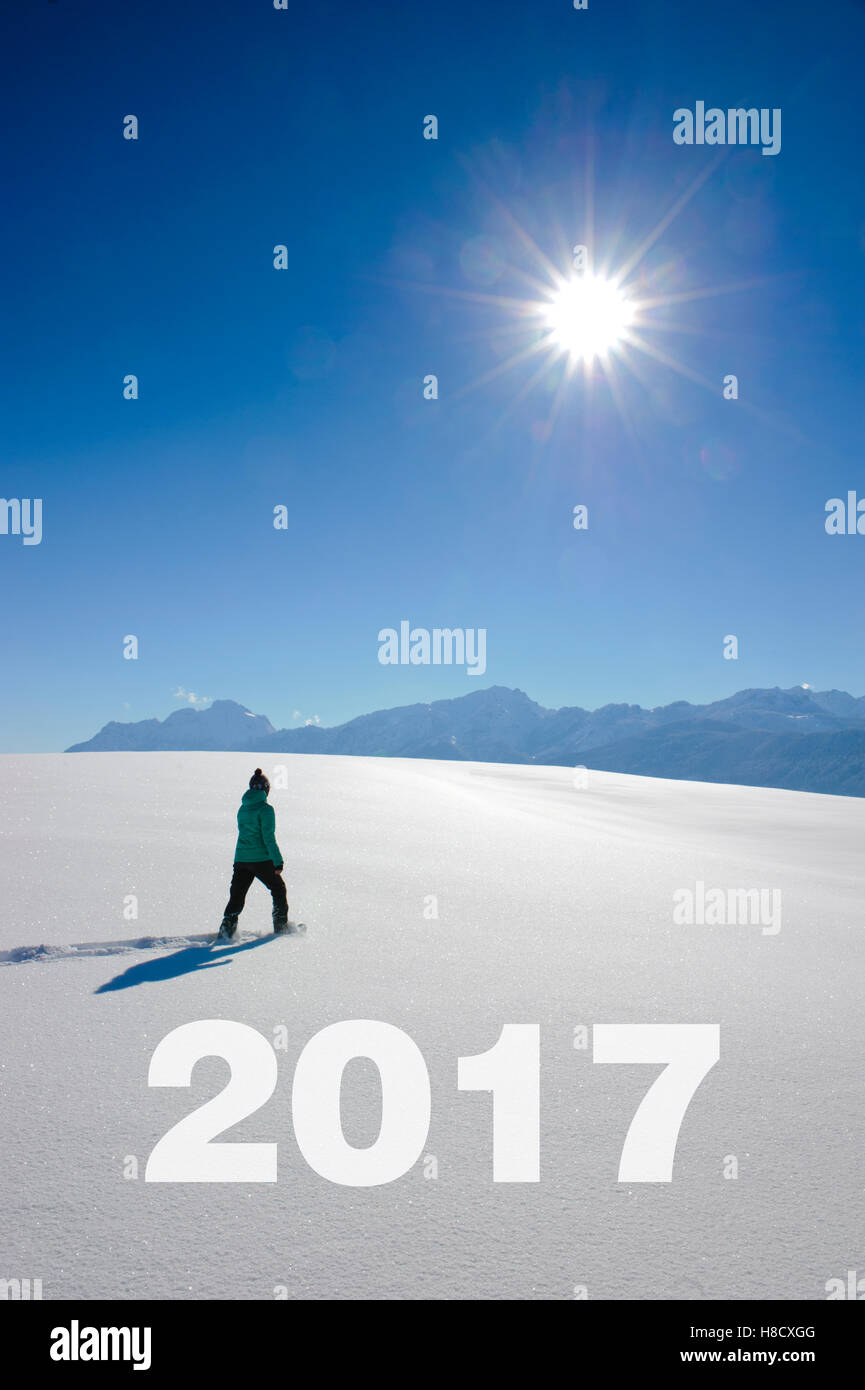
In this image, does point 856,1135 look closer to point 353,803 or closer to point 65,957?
point 65,957

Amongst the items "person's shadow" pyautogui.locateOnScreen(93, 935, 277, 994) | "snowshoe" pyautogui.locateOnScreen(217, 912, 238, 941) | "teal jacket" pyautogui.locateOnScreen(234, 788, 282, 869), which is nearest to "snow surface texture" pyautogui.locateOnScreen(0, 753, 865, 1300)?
"person's shadow" pyautogui.locateOnScreen(93, 935, 277, 994)

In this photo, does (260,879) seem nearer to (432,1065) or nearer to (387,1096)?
(432,1065)

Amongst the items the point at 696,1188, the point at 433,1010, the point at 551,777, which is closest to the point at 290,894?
the point at 433,1010

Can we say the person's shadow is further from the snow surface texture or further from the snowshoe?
the snowshoe

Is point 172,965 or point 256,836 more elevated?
point 256,836

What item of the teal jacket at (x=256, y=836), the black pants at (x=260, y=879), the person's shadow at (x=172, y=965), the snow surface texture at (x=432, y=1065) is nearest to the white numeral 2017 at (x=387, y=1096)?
the snow surface texture at (x=432, y=1065)
